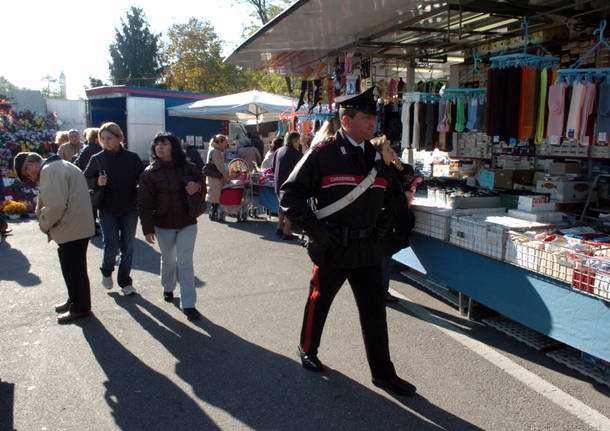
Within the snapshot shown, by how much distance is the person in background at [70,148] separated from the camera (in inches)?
340

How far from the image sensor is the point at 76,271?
15.1 feet

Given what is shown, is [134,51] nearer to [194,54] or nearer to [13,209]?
[194,54]

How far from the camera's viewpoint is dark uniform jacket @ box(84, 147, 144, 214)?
207 inches

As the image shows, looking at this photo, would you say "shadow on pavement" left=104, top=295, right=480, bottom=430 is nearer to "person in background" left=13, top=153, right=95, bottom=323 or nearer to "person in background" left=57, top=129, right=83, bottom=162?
"person in background" left=13, top=153, right=95, bottom=323

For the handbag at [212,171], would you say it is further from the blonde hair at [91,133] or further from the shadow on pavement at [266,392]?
the shadow on pavement at [266,392]

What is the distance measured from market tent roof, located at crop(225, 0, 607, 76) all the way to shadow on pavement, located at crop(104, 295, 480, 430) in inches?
147

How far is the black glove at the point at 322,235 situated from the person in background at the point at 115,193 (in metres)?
3.03

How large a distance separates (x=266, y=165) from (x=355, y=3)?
248 inches

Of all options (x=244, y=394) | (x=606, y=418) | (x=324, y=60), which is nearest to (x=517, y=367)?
(x=606, y=418)

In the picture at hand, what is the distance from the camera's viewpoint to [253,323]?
465 centimetres

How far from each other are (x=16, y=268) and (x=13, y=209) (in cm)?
467

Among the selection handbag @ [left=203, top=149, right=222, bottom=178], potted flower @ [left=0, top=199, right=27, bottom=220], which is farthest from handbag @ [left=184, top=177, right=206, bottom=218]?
potted flower @ [left=0, top=199, right=27, bottom=220]

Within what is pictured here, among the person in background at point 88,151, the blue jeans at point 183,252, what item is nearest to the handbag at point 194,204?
the blue jeans at point 183,252

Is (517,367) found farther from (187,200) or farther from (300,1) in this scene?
(300,1)
